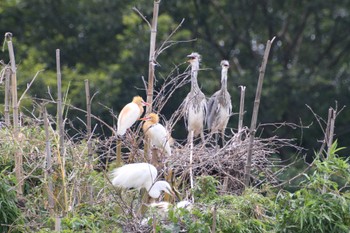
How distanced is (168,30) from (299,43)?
7.68 ft

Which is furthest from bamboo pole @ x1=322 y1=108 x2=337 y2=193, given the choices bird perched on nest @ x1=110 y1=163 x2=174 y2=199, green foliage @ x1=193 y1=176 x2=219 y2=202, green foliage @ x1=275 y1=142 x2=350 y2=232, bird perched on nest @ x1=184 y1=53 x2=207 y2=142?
bird perched on nest @ x1=184 y1=53 x2=207 y2=142

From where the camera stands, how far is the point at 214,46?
16.1 meters

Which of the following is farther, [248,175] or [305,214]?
[248,175]

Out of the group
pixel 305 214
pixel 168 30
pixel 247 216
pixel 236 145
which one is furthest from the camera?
pixel 168 30

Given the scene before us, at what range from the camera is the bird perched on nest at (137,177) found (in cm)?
648

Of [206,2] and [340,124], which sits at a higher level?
[206,2]

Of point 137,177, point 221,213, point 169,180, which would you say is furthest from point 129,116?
point 221,213

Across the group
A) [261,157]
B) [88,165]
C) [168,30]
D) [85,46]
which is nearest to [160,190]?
[88,165]

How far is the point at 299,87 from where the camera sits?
15117 mm

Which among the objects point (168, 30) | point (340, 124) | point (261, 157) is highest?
point (261, 157)

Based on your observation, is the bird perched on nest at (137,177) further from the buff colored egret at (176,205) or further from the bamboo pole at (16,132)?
the bamboo pole at (16,132)

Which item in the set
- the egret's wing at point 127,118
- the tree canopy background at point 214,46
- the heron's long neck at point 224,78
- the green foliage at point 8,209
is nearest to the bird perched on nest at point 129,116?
the egret's wing at point 127,118

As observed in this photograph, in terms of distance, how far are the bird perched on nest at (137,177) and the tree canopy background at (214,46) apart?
749cm

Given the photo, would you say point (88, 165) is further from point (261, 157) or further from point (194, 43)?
point (194, 43)
